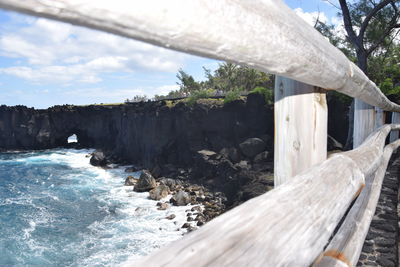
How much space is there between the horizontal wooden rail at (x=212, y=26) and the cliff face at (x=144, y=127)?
20520 mm

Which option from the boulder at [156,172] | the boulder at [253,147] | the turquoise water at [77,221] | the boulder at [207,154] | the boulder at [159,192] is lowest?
the turquoise water at [77,221]

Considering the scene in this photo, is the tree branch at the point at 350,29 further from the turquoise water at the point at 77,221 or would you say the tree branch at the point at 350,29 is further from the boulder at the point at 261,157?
the turquoise water at the point at 77,221

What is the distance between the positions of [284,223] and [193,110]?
2478 cm

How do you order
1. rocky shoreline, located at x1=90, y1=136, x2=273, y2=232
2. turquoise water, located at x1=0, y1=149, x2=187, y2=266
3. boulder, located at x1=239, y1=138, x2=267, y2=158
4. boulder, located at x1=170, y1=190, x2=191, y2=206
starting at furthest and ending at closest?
1. boulder, located at x1=239, y1=138, x2=267, y2=158
2. boulder, located at x1=170, y1=190, x2=191, y2=206
3. rocky shoreline, located at x1=90, y1=136, x2=273, y2=232
4. turquoise water, located at x1=0, y1=149, x2=187, y2=266

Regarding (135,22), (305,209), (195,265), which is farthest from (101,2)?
(305,209)

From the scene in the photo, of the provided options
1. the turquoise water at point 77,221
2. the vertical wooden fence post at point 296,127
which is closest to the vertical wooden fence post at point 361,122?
the vertical wooden fence post at point 296,127

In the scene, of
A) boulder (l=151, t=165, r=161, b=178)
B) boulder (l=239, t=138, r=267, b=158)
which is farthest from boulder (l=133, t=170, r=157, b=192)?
boulder (l=239, t=138, r=267, b=158)

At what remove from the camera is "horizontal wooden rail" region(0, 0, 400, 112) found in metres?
0.46

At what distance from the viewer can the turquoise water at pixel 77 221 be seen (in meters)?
12.9

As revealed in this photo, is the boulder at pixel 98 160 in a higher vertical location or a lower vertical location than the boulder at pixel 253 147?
lower

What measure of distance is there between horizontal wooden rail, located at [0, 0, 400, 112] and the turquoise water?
494 inches

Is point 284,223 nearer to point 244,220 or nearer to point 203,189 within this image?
point 244,220

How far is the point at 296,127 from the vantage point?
4.71ft

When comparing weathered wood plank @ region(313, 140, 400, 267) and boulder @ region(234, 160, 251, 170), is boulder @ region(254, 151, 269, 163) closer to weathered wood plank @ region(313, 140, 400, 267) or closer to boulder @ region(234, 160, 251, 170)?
boulder @ region(234, 160, 251, 170)
